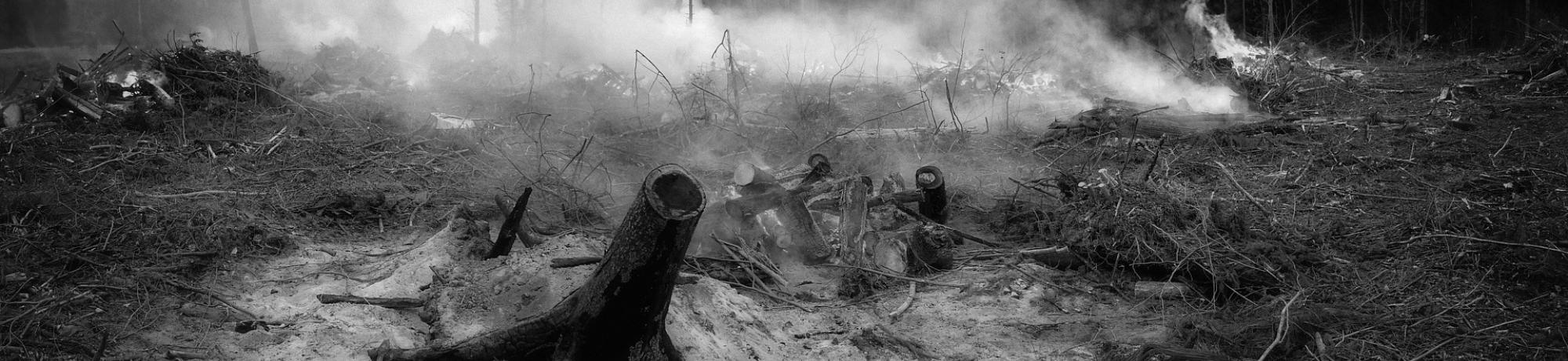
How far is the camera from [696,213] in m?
2.59

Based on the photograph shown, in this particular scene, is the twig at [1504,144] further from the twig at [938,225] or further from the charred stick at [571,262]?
the charred stick at [571,262]

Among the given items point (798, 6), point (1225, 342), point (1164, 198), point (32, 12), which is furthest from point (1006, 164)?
point (32, 12)

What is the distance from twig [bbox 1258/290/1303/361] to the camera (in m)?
3.71

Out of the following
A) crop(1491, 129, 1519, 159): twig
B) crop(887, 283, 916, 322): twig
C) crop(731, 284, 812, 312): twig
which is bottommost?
crop(887, 283, 916, 322): twig

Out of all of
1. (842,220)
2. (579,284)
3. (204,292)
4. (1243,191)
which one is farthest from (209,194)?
(1243,191)

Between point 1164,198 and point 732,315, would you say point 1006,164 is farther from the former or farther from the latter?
point 732,315

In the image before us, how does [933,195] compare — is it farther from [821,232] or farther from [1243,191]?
[1243,191]

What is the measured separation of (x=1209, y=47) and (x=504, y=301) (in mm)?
11455

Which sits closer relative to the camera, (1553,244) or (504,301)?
(504,301)

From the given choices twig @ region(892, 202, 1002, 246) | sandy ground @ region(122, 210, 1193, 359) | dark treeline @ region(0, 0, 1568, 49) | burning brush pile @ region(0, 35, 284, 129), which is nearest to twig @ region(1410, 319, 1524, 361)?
sandy ground @ region(122, 210, 1193, 359)

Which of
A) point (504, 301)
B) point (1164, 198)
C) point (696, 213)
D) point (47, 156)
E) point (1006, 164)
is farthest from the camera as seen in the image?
point (1006, 164)

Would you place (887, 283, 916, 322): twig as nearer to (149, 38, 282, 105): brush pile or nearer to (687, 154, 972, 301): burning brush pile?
(687, 154, 972, 301): burning brush pile

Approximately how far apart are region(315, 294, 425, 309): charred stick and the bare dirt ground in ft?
0.29

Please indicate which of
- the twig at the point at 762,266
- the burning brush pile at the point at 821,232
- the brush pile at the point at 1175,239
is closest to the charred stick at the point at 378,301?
the burning brush pile at the point at 821,232
